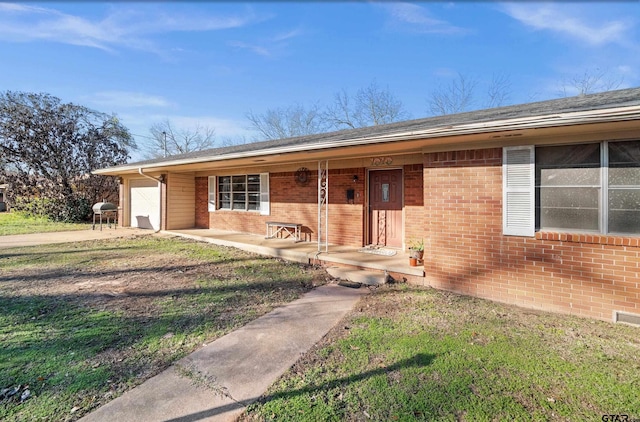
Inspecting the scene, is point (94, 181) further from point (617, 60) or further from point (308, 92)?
point (617, 60)

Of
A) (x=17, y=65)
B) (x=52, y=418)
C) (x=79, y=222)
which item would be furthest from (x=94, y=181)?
(x=52, y=418)

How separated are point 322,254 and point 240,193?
473 cm

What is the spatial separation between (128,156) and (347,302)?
1845cm

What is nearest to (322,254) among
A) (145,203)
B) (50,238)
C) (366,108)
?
(145,203)

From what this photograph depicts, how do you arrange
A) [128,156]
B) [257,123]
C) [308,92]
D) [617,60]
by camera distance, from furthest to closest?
[257,123], [308,92], [128,156], [617,60]

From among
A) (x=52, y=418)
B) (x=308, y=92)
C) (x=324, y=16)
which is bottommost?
(x=52, y=418)

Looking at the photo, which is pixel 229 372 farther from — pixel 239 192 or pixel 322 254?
pixel 239 192

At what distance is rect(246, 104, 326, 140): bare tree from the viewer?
26203 mm

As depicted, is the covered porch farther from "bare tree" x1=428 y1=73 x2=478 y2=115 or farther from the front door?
"bare tree" x1=428 y1=73 x2=478 y2=115

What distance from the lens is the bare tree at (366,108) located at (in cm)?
2255

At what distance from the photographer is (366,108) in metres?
23.2

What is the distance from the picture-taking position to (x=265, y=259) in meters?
7.43

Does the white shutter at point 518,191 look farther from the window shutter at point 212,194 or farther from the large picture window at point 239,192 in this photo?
the window shutter at point 212,194

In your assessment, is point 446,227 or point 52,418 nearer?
point 52,418
